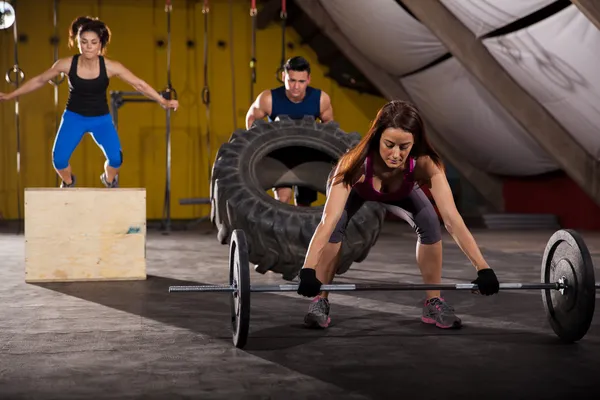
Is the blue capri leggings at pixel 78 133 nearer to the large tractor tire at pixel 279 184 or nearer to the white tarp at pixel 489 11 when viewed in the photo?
the large tractor tire at pixel 279 184

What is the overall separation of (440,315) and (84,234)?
2000mm

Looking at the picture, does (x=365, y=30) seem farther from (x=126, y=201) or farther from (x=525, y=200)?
(x=126, y=201)

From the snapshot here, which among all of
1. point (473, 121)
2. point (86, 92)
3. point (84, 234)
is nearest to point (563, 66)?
point (473, 121)

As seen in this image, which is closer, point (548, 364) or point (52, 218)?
point (548, 364)

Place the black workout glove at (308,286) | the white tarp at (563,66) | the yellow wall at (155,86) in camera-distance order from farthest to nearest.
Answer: the yellow wall at (155,86)
the white tarp at (563,66)
the black workout glove at (308,286)

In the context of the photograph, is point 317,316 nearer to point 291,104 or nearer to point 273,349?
point 273,349

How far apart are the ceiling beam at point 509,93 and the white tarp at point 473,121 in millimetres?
573

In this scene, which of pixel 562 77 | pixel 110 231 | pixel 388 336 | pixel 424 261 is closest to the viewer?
pixel 388 336

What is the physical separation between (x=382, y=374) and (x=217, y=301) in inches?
53.4

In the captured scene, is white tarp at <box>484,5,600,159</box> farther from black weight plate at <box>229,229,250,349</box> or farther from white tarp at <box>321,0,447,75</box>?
black weight plate at <box>229,229,250,349</box>

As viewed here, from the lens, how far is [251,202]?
12.5 feet

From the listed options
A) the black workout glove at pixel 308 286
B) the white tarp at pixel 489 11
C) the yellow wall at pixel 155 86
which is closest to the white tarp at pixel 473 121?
the white tarp at pixel 489 11

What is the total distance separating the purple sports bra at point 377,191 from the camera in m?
2.59

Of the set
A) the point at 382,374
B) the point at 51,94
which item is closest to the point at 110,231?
the point at 382,374
